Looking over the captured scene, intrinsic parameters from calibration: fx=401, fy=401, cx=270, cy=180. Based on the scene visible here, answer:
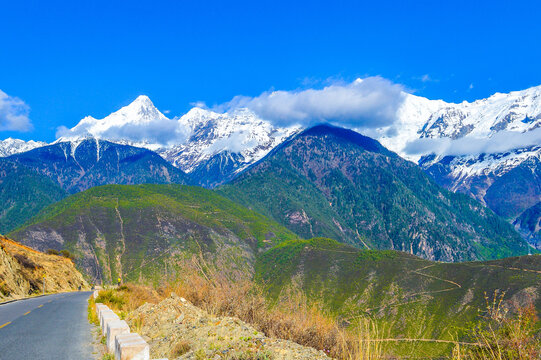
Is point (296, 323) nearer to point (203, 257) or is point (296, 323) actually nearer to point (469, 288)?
point (469, 288)

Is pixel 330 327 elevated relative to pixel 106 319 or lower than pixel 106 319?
lower

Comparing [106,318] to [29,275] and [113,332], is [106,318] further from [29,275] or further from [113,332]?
[29,275]

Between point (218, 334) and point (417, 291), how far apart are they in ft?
429

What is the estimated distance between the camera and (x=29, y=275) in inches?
2446

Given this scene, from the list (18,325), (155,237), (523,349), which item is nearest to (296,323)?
(523,349)

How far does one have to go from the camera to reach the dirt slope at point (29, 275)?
47.6 meters

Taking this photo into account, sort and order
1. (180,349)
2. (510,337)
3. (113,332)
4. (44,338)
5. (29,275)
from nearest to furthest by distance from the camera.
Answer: (510,337) → (180,349) → (113,332) → (44,338) → (29,275)

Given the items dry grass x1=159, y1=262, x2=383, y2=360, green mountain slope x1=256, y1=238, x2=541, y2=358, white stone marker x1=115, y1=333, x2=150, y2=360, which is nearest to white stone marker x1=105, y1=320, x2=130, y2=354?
white stone marker x1=115, y1=333, x2=150, y2=360

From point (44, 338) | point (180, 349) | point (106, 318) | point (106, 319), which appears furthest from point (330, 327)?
point (44, 338)

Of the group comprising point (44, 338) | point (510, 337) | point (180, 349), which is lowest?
point (44, 338)

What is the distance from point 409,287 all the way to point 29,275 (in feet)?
368

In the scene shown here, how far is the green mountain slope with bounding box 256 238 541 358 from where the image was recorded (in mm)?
106188

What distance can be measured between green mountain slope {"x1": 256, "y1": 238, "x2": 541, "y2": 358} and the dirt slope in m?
50.6

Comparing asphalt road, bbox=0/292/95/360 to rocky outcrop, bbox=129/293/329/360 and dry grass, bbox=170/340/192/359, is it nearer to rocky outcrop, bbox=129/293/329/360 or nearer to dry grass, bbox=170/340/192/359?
rocky outcrop, bbox=129/293/329/360
